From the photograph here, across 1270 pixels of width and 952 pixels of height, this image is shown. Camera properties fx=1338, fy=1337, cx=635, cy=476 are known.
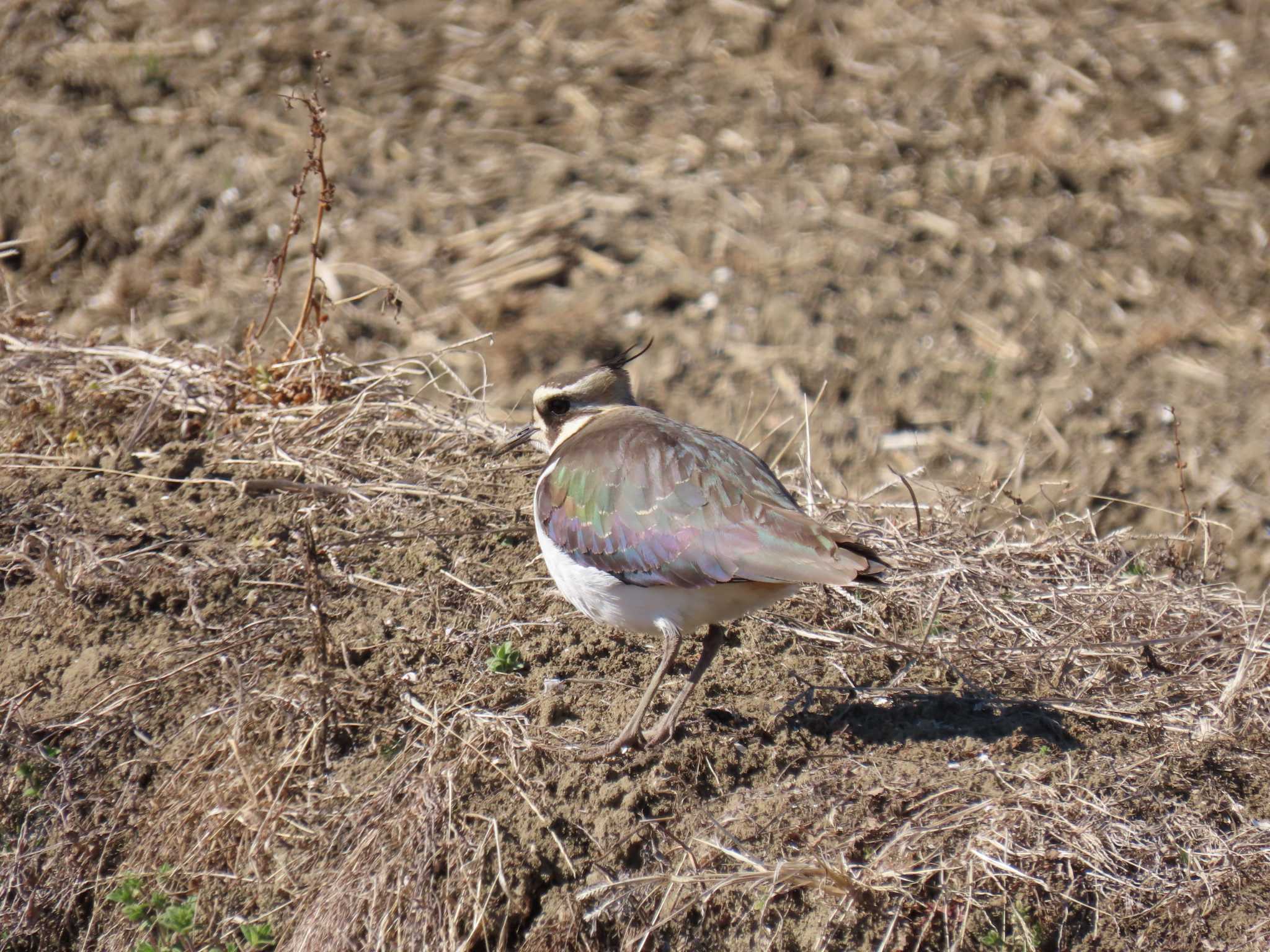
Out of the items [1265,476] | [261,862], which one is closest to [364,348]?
[261,862]

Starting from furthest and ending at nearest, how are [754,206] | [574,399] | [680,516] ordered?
[754,206], [574,399], [680,516]

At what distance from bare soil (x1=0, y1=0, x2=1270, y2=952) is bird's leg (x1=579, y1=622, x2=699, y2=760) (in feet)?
0.24

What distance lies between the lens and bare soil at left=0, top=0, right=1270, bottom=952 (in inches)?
159

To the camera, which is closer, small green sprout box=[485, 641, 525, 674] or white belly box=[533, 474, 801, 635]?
white belly box=[533, 474, 801, 635]

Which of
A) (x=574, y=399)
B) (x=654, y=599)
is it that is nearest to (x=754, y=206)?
(x=574, y=399)

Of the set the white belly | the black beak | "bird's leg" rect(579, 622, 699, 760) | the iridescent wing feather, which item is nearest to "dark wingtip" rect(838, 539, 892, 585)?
the iridescent wing feather

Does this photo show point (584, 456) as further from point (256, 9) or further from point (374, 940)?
point (256, 9)

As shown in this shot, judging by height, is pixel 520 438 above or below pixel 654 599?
below

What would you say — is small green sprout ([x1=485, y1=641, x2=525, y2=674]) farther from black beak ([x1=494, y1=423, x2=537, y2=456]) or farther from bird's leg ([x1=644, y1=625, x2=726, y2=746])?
black beak ([x1=494, y1=423, x2=537, y2=456])

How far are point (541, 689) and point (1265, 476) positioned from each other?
16.9 feet

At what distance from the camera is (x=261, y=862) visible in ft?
13.7

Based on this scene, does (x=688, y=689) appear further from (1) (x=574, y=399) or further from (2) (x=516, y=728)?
(1) (x=574, y=399)

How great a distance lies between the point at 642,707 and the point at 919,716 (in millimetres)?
1035

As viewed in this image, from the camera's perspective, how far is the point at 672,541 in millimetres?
4320
